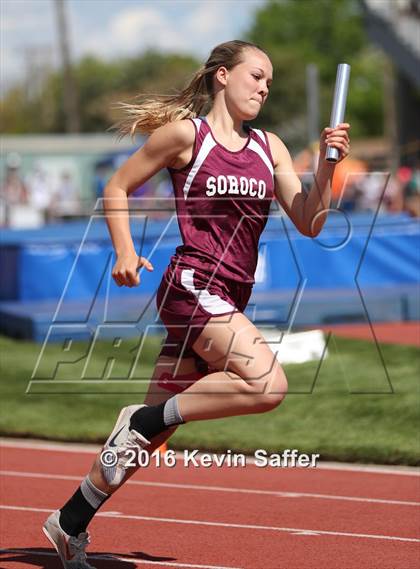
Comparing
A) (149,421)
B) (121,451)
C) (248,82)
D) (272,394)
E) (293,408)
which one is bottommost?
(293,408)

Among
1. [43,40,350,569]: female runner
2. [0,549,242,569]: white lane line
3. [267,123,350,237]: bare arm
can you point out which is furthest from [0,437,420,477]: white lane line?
[43,40,350,569]: female runner

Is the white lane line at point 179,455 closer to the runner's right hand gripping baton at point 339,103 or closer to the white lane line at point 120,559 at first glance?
the white lane line at point 120,559

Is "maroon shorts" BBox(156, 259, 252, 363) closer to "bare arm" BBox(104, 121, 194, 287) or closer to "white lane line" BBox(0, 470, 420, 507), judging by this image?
"bare arm" BBox(104, 121, 194, 287)

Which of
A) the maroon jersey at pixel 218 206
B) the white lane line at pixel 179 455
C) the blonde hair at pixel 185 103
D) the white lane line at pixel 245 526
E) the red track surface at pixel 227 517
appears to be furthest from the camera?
the white lane line at pixel 179 455

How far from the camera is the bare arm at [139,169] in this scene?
15.6 ft

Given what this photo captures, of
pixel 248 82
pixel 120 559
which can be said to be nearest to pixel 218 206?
pixel 248 82

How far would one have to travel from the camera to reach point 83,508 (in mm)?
4855

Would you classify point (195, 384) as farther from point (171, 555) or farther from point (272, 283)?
point (272, 283)

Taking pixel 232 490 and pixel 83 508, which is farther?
pixel 232 490

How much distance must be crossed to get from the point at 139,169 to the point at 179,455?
387cm

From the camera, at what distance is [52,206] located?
95.3 ft

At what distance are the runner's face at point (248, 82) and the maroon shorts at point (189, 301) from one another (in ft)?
2.09

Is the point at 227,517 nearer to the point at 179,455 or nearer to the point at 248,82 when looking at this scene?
the point at 179,455

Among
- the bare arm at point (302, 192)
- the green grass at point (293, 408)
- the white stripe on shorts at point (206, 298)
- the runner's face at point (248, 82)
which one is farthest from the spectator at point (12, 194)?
the white stripe on shorts at point (206, 298)
